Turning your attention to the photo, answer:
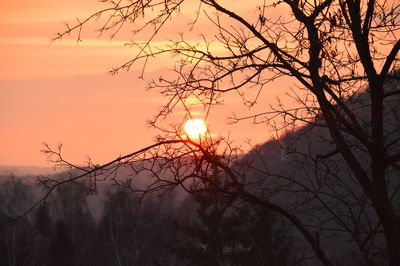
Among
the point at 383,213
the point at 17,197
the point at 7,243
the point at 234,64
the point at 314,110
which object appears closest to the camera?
the point at 383,213

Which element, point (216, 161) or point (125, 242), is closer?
point (216, 161)

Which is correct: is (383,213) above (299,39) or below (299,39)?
below

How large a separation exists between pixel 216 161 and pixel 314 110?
982 mm

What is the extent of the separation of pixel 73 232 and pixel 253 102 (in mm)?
48840

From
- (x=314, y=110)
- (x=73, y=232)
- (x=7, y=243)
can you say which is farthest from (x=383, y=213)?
(x=73, y=232)

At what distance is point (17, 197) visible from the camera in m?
52.2

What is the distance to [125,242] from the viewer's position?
47.8m

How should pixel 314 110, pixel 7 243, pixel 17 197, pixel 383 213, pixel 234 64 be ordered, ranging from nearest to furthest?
pixel 383 213 → pixel 234 64 → pixel 314 110 → pixel 7 243 → pixel 17 197

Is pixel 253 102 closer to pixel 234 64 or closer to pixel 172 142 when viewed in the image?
pixel 234 64

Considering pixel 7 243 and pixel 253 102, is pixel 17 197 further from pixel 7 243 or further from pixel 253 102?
pixel 253 102

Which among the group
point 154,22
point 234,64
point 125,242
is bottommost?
point 125,242

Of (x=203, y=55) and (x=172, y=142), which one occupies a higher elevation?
(x=203, y=55)

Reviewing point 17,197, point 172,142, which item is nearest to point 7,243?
point 17,197

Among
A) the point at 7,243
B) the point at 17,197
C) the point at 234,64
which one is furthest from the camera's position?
the point at 17,197
